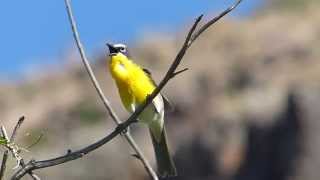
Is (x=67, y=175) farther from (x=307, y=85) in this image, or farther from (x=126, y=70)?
(x=126, y=70)

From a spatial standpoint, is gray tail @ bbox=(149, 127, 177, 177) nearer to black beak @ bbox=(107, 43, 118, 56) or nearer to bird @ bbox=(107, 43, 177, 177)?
bird @ bbox=(107, 43, 177, 177)

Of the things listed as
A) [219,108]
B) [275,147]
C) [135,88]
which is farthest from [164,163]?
[219,108]

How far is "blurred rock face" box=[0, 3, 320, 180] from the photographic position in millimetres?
30953

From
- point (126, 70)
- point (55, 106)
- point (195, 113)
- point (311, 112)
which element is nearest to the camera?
point (126, 70)

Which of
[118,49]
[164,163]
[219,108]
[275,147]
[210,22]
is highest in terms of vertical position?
[210,22]

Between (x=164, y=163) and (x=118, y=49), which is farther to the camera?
(x=118, y=49)

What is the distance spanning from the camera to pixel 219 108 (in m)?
39.2

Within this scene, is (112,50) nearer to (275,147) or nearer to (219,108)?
(275,147)

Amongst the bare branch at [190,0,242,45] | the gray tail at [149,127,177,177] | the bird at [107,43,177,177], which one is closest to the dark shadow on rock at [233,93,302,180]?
the bird at [107,43,177,177]

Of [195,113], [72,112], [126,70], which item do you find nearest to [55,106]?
[72,112]

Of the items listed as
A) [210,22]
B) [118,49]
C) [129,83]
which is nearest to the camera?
[210,22]

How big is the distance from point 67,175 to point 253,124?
18.0 ft

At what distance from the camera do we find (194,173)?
33.5 meters

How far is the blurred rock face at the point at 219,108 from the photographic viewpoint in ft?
102
